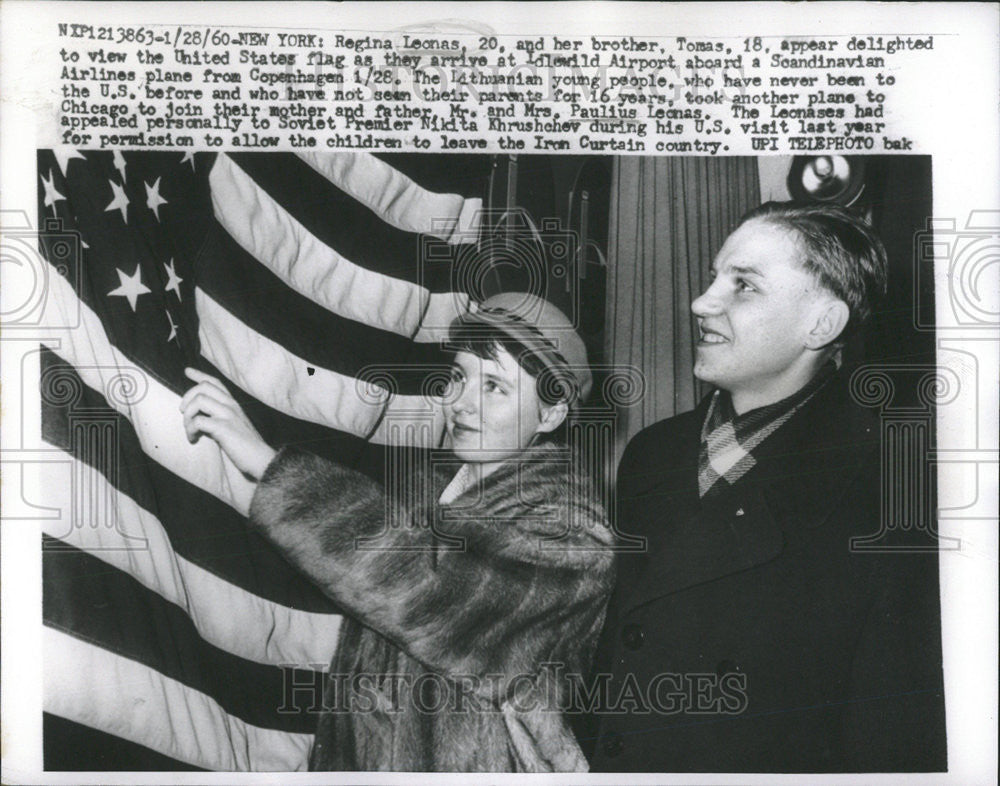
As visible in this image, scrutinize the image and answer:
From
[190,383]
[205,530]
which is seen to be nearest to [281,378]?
[190,383]

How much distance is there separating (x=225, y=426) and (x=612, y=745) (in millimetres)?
1724

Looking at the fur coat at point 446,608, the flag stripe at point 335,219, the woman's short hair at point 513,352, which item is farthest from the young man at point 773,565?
the flag stripe at point 335,219

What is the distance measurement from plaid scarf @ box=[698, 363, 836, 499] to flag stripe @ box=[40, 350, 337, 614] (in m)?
1.38

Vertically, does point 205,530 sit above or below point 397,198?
below

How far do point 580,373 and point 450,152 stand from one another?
2.97 feet

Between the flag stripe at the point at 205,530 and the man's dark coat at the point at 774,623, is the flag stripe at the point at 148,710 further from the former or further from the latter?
the man's dark coat at the point at 774,623

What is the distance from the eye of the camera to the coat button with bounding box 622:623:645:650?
3.77 metres

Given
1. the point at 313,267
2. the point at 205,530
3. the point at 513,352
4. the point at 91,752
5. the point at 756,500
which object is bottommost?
the point at 91,752

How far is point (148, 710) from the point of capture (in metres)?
3.72

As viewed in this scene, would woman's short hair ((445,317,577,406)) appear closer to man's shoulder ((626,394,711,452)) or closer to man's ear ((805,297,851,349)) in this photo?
man's shoulder ((626,394,711,452))

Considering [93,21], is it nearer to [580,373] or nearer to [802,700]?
[580,373]

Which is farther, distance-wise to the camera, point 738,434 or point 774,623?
point 738,434

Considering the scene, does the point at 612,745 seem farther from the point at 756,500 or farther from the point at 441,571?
the point at 756,500

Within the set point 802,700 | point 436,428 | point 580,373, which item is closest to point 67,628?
point 436,428
